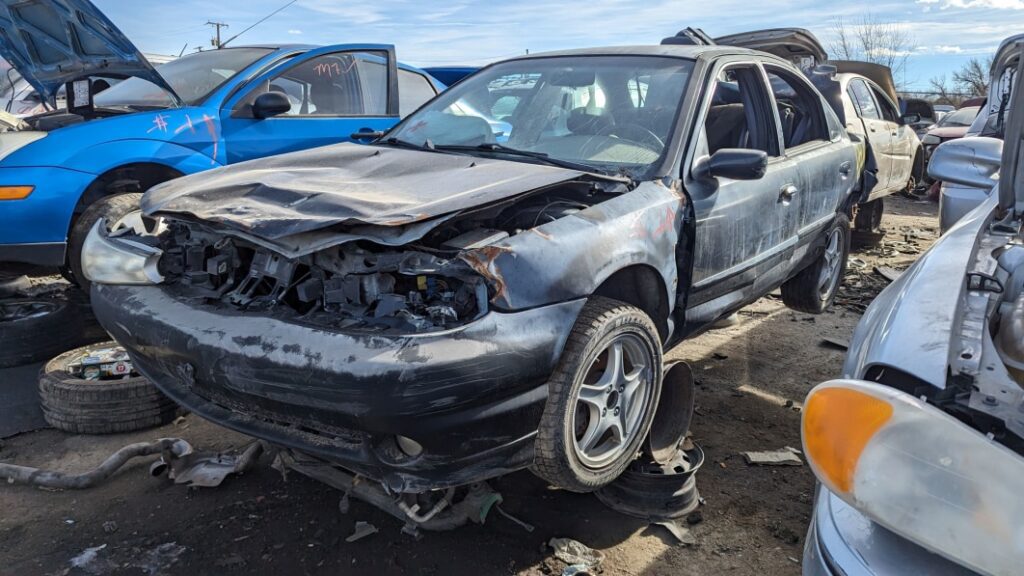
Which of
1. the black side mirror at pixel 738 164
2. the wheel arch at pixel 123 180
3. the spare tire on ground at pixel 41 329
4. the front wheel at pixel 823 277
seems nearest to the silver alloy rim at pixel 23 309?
the spare tire on ground at pixel 41 329

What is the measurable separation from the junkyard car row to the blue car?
0.02 meters

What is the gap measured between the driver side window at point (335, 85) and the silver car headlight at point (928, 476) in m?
4.67

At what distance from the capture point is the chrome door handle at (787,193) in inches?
146

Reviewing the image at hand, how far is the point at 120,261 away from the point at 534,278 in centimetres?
167

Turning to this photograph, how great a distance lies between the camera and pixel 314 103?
5426mm

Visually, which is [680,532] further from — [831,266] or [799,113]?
[799,113]

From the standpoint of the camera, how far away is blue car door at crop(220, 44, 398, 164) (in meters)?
4.84

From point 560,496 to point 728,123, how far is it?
240cm

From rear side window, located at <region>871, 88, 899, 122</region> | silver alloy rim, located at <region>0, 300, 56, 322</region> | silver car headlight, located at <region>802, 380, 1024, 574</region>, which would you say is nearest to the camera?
silver car headlight, located at <region>802, 380, 1024, 574</region>

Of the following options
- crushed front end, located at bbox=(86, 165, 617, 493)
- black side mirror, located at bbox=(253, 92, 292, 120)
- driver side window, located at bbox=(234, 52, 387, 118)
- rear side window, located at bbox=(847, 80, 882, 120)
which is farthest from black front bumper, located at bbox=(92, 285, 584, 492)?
rear side window, located at bbox=(847, 80, 882, 120)

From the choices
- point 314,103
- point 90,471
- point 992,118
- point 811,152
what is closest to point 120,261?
point 90,471

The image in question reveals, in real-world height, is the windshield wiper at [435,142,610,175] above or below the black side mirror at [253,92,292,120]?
below

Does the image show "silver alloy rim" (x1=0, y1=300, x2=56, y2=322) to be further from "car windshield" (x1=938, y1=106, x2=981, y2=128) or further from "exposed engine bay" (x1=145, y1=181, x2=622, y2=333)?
"car windshield" (x1=938, y1=106, x2=981, y2=128)

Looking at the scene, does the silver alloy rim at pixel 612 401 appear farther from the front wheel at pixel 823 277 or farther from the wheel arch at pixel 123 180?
the wheel arch at pixel 123 180
